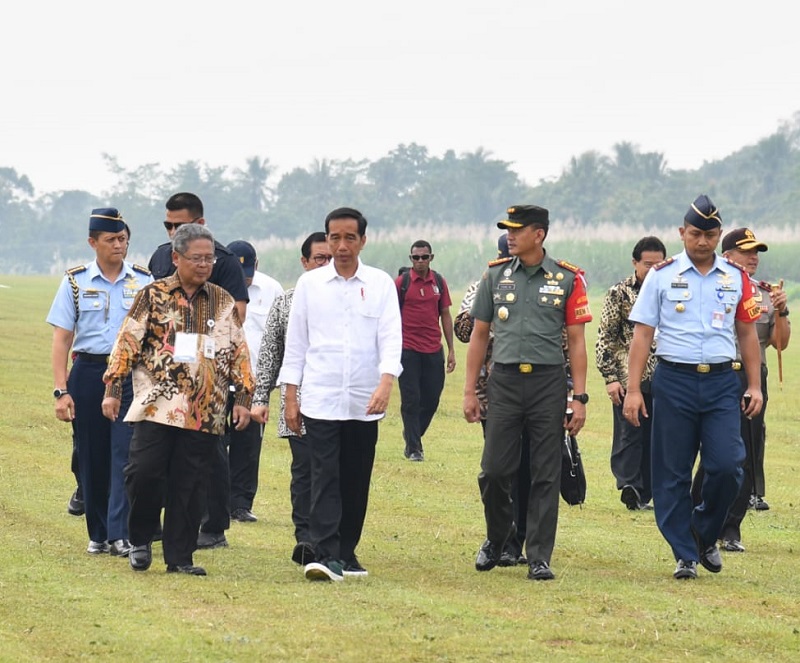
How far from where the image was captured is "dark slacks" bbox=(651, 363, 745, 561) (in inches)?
370

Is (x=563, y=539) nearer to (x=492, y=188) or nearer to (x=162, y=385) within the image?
(x=162, y=385)

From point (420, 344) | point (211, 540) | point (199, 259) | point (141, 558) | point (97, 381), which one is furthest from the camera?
point (420, 344)

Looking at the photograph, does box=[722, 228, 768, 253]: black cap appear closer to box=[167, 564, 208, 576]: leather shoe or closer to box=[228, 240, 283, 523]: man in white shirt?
box=[228, 240, 283, 523]: man in white shirt

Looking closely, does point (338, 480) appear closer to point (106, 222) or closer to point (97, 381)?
point (97, 381)

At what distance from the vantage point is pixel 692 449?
9.59 meters

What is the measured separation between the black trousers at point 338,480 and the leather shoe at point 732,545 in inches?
108

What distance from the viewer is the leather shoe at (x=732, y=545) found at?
10.8m

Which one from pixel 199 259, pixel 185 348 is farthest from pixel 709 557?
pixel 199 259

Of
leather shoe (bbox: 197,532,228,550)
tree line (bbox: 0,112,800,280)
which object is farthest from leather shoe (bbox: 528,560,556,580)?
tree line (bbox: 0,112,800,280)

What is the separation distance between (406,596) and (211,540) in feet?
7.92

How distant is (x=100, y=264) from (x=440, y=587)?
3.02m

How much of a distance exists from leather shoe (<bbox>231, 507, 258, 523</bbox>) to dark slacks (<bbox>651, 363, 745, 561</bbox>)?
344 cm

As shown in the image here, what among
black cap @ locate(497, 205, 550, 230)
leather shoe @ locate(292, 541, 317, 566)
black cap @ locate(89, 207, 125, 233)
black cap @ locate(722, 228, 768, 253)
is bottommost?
leather shoe @ locate(292, 541, 317, 566)

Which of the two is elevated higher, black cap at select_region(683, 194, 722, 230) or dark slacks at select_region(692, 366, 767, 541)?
black cap at select_region(683, 194, 722, 230)
